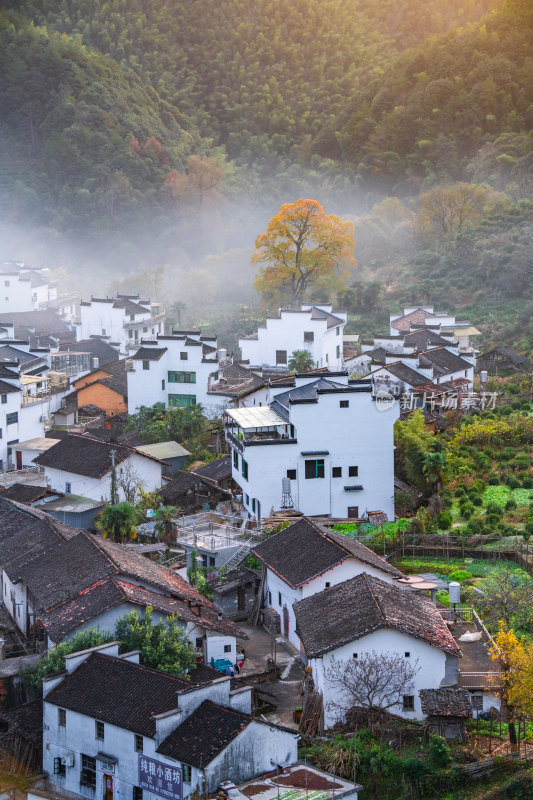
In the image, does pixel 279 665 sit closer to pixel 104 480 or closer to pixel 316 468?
pixel 316 468

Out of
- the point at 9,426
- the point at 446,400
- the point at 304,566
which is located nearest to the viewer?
the point at 304,566

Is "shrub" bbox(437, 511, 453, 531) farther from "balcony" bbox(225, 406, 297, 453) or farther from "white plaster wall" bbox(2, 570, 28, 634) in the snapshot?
"white plaster wall" bbox(2, 570, 28, 634)

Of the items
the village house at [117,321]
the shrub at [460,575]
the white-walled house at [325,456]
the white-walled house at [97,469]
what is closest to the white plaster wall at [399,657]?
the shrub at [460,575]

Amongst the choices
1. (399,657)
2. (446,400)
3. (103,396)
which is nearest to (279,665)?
(399,657)

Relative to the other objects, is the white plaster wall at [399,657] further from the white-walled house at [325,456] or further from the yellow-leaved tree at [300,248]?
the yellow-leaved tree at [300,248]

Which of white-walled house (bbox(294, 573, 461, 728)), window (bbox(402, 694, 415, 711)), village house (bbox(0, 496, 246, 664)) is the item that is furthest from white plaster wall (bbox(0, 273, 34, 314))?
window (bbox(402, 694, 415, 711))
